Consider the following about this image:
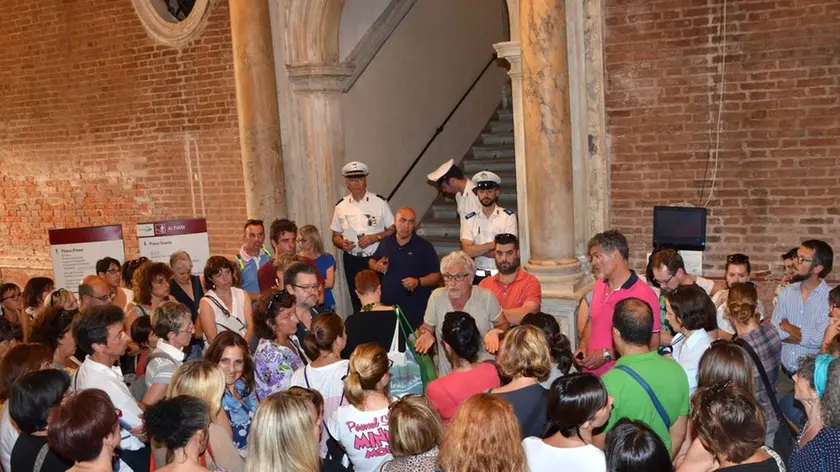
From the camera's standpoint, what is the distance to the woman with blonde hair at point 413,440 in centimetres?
366

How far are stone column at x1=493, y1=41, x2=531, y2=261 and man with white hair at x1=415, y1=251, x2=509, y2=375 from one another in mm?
2373

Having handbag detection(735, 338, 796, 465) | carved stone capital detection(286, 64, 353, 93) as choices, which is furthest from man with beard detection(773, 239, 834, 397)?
carved stone capital detection(286, 64, 353, 93)

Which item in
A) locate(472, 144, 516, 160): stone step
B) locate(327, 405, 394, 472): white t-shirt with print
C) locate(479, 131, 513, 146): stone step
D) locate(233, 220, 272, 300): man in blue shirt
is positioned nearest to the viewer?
locate(327, 405, 394, 472): white t-shirt with print

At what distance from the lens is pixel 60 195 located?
12141mm

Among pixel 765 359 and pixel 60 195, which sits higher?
pixel 60 195

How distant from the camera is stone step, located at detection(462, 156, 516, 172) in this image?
11614 mm

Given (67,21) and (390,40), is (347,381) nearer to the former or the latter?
(390,40)

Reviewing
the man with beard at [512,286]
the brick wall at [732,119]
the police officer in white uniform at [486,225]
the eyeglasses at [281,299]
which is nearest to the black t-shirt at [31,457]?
the eyeglasses at [281,299]

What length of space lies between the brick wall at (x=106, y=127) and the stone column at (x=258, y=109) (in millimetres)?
645

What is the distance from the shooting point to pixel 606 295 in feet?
18.6

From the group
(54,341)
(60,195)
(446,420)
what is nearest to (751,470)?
(446,420)

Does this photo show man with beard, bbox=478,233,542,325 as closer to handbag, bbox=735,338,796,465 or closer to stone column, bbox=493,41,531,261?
handbag, bbox=735,338,796,465

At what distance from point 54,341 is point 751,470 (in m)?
4.33

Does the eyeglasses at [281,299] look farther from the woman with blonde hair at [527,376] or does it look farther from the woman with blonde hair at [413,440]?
the woman with blonde hair at [413,440]
